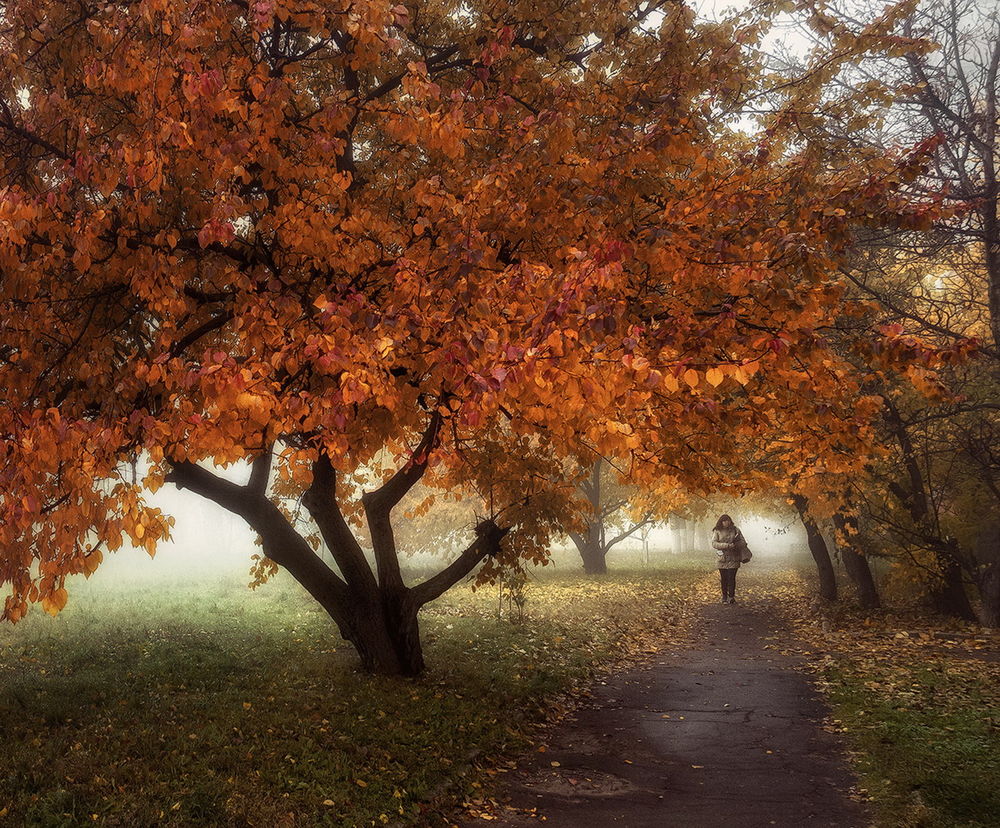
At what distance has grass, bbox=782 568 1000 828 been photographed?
5695mm

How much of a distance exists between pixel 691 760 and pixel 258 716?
422 centimetres

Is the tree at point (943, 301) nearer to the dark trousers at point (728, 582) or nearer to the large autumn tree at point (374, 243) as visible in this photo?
the large autumn tree at point (374, 243)

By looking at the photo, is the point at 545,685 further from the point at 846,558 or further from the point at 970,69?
the point at 846,558

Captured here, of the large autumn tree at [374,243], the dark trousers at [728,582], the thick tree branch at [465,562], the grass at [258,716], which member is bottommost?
the dark trousers at [728,582]

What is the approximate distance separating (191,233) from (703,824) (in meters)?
7.07

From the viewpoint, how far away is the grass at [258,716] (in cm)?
541

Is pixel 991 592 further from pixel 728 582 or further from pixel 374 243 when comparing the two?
pixel 374 243

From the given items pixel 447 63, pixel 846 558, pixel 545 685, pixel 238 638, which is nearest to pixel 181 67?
pixel 447 63

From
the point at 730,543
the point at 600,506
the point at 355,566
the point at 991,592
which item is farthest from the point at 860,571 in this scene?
the point at 355,566

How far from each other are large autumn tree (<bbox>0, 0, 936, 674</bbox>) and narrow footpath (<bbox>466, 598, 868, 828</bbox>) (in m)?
2.79

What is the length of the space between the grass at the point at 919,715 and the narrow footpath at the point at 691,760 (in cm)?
30

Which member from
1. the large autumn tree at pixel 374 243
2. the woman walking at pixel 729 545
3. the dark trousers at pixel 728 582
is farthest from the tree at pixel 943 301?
the dark trousers at pixel 728 582

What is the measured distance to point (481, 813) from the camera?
19.3 ft

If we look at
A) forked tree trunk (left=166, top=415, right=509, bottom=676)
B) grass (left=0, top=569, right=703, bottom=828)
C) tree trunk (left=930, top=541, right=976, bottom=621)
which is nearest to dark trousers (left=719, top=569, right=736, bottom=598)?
tree trunk (left=930, top=541, right=976, bottom=621)
